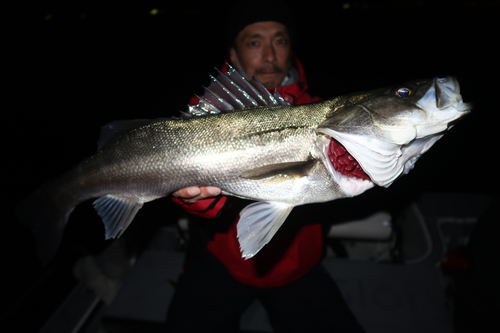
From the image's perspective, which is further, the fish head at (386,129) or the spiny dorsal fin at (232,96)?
the spiny dorsal fin at (232,96)

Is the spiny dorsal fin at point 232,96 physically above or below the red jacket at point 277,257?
above

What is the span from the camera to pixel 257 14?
241 centimetres

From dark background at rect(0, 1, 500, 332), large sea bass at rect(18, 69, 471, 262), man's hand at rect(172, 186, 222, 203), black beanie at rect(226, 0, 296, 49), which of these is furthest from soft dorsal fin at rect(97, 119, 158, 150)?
dark background at rect(0, 1, 500, 332)

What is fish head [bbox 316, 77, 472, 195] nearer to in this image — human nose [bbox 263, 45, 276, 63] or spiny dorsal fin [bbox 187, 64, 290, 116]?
spiny dorsal fin [bbox 187, 64, 290, 116]

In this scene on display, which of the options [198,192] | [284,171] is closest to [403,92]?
[284,171]

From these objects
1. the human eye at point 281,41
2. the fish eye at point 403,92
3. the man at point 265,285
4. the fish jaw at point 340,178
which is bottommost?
the man at point 265,285

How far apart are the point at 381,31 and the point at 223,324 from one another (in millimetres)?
32324

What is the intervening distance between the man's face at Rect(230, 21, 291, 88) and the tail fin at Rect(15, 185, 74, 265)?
74.9 inches

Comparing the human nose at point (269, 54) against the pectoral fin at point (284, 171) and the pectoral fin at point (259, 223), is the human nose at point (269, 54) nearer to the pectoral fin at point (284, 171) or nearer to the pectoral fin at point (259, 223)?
the pectoral fin at point (284, 171)

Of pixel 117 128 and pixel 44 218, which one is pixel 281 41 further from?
pixel 44 218

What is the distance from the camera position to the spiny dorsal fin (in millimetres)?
1481

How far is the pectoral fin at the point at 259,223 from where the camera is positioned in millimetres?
1361

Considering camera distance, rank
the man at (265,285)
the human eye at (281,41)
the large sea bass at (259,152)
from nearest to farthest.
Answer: the large sea bass at (259,152), the man at (265,285), the human eye at (281,41)

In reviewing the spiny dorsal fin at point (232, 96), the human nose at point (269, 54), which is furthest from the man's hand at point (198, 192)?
the human nose at point (269, 54)
